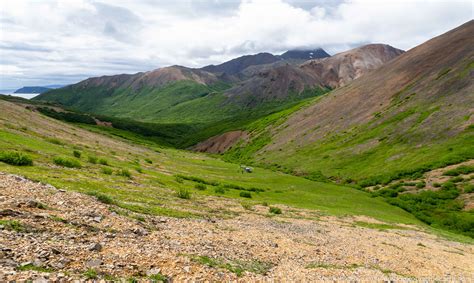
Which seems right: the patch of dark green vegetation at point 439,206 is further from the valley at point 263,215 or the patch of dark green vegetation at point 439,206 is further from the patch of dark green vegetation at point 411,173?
the patch of dark green vegetation at point 411,173

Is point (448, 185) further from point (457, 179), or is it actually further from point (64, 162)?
point (64, 162)

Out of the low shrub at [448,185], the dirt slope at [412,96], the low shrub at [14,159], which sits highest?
the dirt slope at [412,96]

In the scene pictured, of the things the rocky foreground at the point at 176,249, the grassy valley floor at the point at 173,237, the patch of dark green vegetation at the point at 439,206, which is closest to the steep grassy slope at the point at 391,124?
the patch of dark green vegetation at the point at 439,206

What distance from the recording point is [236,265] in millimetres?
16906

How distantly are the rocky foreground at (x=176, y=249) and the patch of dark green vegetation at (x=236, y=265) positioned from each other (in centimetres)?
7

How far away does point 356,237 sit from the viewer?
3253 centimetres

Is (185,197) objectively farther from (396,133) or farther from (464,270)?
(396,133)

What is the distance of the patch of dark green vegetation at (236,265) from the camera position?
1587 cm

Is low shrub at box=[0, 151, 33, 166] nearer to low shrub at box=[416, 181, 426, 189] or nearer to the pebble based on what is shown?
the pebble

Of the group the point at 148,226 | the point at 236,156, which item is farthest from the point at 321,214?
the point at 236,156

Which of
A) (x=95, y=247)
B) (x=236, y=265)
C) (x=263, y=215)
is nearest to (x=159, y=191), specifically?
(x=263, y=215)

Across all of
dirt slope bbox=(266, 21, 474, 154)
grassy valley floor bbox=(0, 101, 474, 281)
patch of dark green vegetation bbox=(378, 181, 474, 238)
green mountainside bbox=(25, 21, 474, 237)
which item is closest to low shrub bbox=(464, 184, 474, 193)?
green mountainside bbox=(25, 21, 474, 237)

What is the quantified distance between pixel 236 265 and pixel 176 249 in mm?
3458

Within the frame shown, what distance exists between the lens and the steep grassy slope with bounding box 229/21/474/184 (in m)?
79.7
